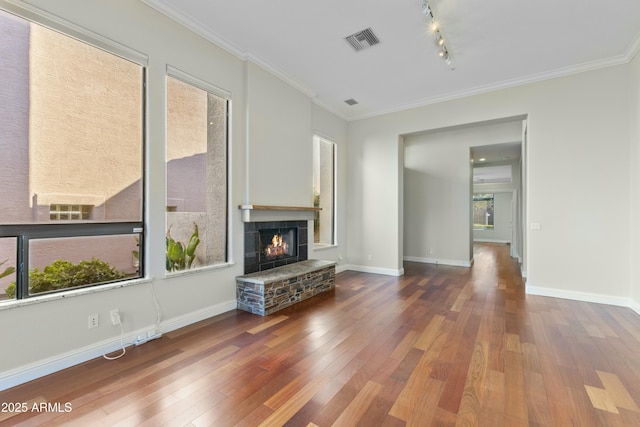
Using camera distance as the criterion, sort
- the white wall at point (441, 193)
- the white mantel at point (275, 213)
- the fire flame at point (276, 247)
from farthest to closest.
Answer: the white wall at point (441, 193) < the fire flame at point (276, 247) < the white mantel at point (275, 213)

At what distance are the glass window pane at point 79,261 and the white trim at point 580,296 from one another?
18.0 feet

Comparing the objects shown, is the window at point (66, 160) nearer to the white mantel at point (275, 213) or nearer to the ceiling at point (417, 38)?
the ceiling at point (417, 38)

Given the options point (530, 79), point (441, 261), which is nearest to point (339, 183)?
point (441, 261)

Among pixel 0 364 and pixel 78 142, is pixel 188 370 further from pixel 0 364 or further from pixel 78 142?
pixel 78 142

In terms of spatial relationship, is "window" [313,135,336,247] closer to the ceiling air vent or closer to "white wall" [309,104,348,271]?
"white wall" [309,104,348,271]

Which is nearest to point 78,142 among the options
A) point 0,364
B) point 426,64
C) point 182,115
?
point 182,115

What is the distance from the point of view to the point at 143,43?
286cm

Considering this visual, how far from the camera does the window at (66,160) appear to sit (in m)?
2.19

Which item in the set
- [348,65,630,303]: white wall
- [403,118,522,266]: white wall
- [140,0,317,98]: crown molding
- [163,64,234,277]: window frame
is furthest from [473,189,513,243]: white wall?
[163,64,234,277]: window frame

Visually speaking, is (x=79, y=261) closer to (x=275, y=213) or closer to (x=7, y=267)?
(x=7, y=267)

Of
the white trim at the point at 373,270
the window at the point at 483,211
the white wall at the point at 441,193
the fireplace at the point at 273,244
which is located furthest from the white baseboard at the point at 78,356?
the window at the point at 483,211

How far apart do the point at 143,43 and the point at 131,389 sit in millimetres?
3088

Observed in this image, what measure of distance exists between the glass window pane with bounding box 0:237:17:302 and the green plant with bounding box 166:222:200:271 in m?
1.17

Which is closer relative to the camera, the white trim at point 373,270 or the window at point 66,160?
the window at point 66,160
